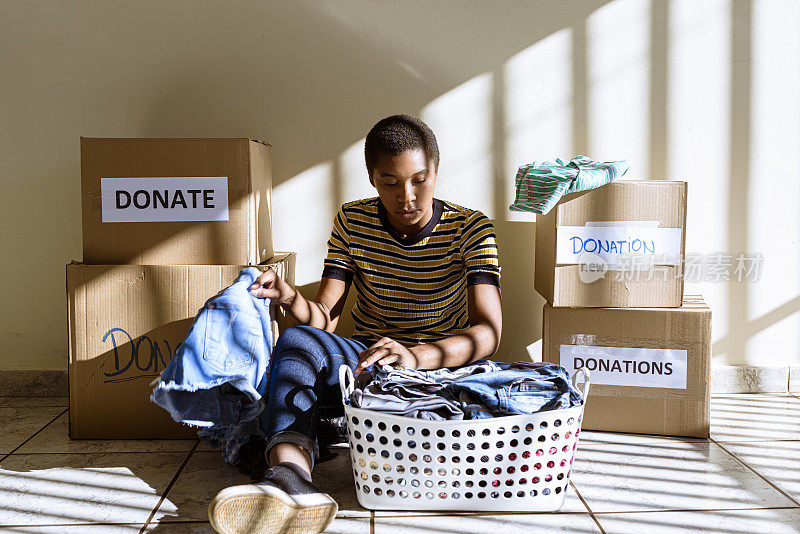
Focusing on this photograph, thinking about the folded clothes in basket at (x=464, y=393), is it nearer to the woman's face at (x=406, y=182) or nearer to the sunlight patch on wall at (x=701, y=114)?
the woman's face at (x=406, y=182)

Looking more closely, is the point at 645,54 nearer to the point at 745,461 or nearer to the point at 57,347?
the point at 745,461

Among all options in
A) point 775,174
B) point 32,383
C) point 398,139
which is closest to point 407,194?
point 398,139

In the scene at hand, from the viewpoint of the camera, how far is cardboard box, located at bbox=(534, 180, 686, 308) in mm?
1773

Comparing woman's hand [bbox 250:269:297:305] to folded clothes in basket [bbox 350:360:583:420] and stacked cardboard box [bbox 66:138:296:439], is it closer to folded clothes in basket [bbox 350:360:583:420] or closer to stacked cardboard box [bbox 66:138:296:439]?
stacked cardboard box [bbox 66:138:296:439]

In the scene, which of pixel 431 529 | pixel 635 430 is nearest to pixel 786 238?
pixel 635 430

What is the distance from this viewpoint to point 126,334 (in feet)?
5.79

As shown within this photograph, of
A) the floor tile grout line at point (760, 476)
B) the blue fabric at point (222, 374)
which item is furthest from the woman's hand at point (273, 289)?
the floor tile grout line at point (760, 476)

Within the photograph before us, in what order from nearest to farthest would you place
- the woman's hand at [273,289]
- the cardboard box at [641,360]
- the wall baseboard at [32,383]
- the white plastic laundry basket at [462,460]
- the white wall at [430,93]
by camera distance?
the white plastic laundry basket at [462,460], the woman's hand at [273,289], the cardboard box at [641,360], the white wall at [430,93], the wall baseboard at [32,383]

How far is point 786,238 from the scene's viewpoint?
2178 millimetres

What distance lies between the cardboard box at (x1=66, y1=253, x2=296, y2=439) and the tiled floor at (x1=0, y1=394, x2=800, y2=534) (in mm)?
58

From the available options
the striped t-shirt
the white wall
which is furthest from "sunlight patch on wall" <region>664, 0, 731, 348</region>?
the striped t-shirt

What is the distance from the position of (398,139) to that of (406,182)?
0.10 metres

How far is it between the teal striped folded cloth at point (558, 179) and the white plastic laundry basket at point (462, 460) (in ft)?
2.08

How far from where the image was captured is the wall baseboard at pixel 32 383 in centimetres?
220
